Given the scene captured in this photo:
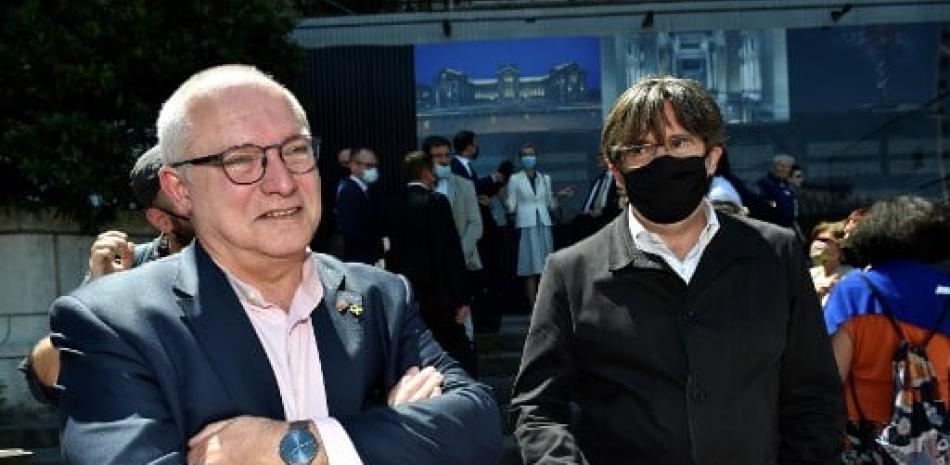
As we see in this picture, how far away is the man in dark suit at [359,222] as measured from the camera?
908 centimetres

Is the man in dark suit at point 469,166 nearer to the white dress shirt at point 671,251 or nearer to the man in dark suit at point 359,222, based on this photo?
the man in dark suit at point 359,222

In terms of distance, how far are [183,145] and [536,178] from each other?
911cm

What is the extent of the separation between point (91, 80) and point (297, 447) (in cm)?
695

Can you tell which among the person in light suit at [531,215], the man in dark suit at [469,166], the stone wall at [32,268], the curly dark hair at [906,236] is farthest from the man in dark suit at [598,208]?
the curly dark hair at [906,236]

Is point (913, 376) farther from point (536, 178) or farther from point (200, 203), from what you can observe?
point (536, 178)

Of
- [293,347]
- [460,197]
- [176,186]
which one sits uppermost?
[176,186]

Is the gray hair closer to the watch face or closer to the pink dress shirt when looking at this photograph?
the pink dress shirt

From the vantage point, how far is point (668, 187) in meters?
3.05

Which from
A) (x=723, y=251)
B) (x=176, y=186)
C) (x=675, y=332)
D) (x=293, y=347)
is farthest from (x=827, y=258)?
(x=176, y=186)

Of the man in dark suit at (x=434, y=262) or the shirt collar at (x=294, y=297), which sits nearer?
the shirt collar at (x=294, y=297)

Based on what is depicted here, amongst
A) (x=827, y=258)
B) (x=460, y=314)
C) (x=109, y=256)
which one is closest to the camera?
(x=109, y=256)

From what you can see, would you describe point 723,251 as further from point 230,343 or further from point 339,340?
point 230,343

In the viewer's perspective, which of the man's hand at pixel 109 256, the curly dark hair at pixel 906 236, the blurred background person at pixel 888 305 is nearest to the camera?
the man's hand at pixel 109 256

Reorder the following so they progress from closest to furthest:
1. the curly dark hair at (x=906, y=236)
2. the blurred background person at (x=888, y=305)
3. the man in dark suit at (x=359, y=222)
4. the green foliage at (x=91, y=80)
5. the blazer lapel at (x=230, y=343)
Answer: the blazer lapel at (x=230, y=343)
the blurred background person at (x=888, y=305)
the curly dark hair at (x=906, y=236)
the green foliage at (x=91, y=80)
the man in dark suit at (x=359, y=222)
